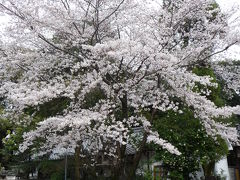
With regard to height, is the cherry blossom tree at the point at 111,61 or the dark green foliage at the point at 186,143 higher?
the cherry blossom tree at the point at 111,61

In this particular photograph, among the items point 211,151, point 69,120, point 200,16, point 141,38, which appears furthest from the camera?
point 211,151

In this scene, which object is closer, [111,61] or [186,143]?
[111,61]

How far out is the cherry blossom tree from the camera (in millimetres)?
6469

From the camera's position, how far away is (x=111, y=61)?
6535 mm

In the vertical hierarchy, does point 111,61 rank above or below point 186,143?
above

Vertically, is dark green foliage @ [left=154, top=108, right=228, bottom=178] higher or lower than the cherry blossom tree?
lower

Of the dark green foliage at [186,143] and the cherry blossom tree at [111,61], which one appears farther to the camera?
the dark green foliage at [186,143]

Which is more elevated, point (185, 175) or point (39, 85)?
point (39, 85)

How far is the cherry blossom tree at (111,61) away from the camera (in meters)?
6.47

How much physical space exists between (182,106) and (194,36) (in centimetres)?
219

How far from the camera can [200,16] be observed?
758cm

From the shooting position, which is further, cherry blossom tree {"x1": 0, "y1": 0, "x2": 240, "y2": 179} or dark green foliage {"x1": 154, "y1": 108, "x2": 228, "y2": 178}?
dark green foliage {"x1": 154, "y1": 108, "x2": 228, "y2": 178}

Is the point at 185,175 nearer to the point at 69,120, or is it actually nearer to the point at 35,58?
the point at 69,120

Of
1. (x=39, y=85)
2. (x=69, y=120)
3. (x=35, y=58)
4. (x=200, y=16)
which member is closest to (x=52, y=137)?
(x=39, y=85)
